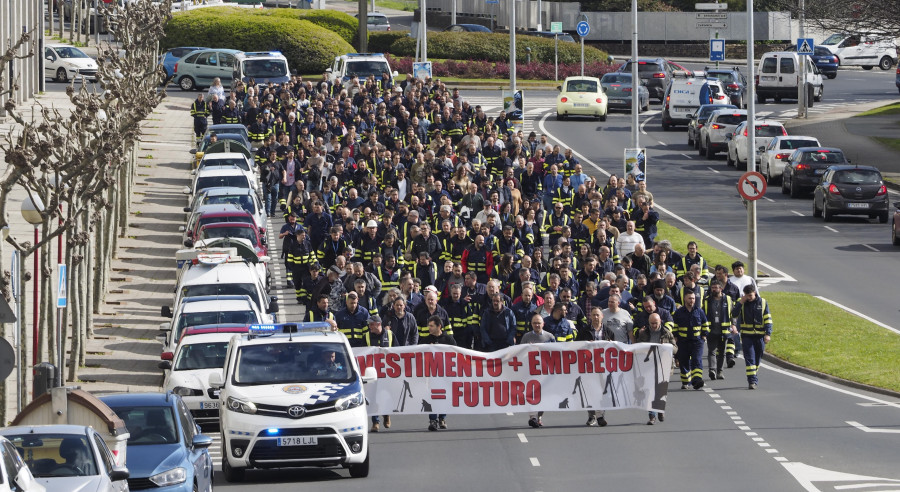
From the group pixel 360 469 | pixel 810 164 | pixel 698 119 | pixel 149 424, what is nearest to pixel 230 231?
pixel 360 469

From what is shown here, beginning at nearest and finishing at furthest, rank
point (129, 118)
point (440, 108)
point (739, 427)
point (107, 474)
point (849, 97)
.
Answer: point (107, 474)
point (739, 427)
point (129, 118)
point (440, 108)
point (849, 97)

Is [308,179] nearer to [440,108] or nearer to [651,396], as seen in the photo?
[440,108]

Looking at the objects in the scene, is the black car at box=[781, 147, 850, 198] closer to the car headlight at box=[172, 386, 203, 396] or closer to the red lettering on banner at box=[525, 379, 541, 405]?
the red lettering on banner at box=[525, 379, 541, 405]

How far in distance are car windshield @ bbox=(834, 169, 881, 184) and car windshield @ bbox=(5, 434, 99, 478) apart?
30.0 metres

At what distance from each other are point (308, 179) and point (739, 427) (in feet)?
56.3

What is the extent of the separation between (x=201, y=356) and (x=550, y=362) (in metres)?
4.71

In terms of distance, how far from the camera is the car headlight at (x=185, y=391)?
20.4m

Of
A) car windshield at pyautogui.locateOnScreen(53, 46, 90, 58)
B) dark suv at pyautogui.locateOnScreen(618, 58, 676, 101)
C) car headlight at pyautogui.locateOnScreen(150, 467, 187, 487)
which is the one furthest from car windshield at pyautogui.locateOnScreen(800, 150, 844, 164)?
car windshield at pyautogui.locateOnScreen(53, 46, 90, 58)

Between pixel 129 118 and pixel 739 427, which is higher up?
pixel 129 118

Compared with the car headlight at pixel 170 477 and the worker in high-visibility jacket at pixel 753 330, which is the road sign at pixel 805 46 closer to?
the worker in high-visibility jacket at pixel 753 330

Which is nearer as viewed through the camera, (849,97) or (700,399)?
(700,399)

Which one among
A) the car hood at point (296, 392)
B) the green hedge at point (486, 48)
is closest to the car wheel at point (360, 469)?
the car hood at point (296, 392)

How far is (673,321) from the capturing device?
76.3 ft

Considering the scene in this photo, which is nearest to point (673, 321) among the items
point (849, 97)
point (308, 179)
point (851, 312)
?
point (851, 312)
